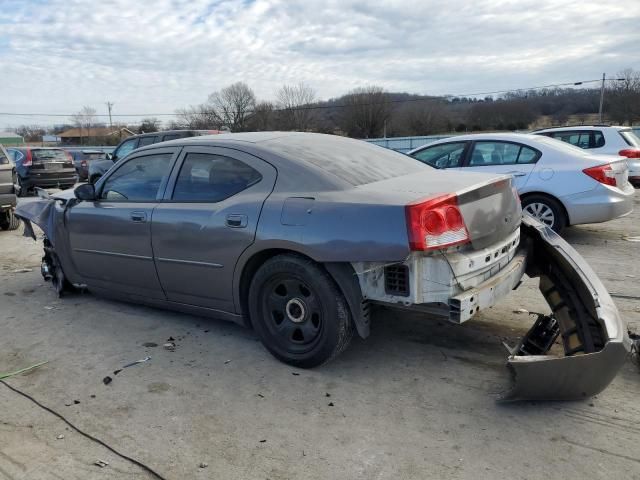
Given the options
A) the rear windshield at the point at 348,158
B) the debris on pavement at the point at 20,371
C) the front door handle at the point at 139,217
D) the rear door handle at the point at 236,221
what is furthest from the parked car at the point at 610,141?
the debris on pavement at the point at 20,371

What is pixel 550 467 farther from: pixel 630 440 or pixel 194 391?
pixel 194 391

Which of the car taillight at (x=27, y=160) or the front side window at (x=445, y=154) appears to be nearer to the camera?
the front side window at (x=445, y=154)

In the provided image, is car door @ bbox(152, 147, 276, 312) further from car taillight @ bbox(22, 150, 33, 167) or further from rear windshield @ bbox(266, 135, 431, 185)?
car taillight @ bbox(22, 150, 33, 167)

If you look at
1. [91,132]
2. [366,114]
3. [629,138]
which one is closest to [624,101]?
[366,114]

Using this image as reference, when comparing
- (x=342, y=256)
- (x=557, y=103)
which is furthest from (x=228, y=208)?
(x=557, y=103)

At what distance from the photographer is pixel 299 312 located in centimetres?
357

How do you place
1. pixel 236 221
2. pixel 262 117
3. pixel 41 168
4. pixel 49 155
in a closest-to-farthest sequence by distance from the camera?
pixel 236 221
pixel 41 168
pixel 49 155
pixel 262 117

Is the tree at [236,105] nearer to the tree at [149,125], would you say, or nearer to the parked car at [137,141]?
the tree at [149,125]

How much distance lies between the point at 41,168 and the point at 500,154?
46.7ft

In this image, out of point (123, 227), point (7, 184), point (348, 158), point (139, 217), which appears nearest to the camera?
point (348, 158)

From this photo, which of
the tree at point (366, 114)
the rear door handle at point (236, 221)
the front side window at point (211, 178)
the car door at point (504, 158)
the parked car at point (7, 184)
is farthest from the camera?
the tree at point (366, 114)

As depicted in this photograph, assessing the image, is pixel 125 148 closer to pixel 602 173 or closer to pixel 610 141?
pixel 602 173

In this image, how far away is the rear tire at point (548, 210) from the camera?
7.04 meters

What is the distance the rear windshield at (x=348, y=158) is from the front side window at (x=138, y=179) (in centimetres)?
106
